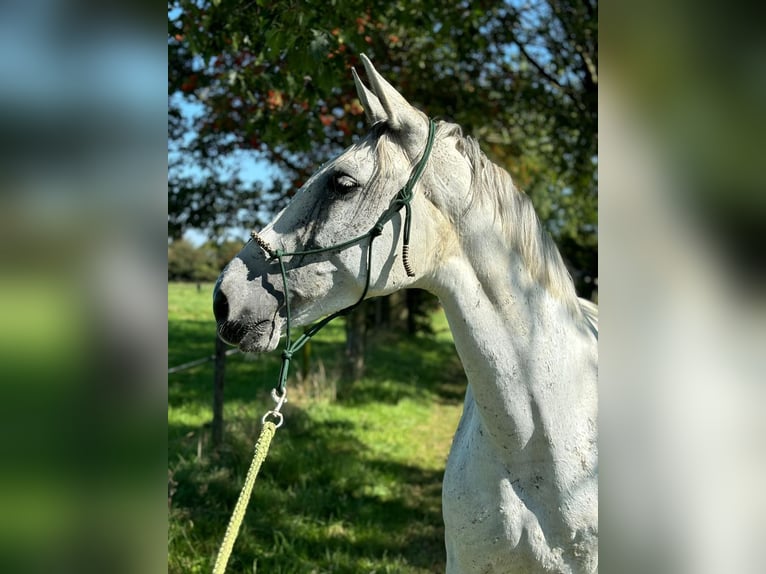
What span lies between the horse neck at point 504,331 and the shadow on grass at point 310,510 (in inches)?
94.7

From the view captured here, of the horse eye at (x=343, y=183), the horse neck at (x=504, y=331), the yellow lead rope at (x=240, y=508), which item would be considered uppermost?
the horse eye at (x=343, y=183)

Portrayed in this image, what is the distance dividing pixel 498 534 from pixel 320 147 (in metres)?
5.62

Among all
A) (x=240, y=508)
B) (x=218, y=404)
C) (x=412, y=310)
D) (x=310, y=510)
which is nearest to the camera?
(x=240, y=508)

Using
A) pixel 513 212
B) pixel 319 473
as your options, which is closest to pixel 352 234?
pixel 513 212

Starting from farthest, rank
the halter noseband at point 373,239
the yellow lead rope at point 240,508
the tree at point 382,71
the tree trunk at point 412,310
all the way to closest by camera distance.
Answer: the tree trunk at point 412,310, the tree at point 382,71, the halter noseband at point 373,239, the yellow lead rope at point 240,508

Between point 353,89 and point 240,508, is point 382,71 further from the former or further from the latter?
point 240,508

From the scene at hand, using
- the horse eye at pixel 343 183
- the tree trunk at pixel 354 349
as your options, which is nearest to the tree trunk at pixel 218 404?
the tree trunk at pixel 354 349

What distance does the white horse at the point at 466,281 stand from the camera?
1.66 metres

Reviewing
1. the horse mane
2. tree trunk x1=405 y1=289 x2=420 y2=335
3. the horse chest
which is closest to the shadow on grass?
the horse chest

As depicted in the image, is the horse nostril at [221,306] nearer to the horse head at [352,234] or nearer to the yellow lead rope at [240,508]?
the horse head at [352,234]

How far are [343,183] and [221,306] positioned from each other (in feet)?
1.50

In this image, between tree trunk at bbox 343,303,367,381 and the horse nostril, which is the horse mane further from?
tree trunk at bbox 343,303,367,381

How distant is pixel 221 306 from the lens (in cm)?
164

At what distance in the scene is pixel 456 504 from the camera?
6.26 feet
